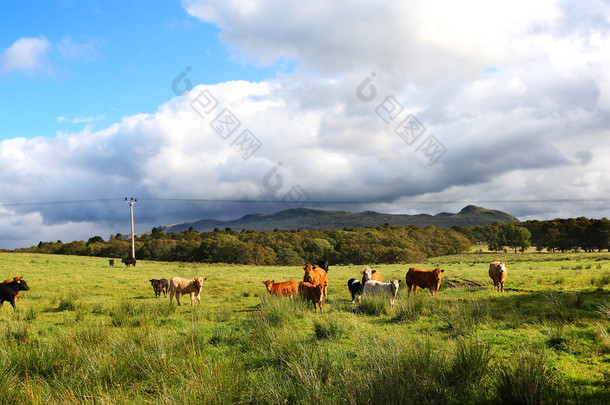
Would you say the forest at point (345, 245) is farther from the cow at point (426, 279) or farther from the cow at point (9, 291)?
the cow at point (9, 291)

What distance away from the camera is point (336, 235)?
319 feet

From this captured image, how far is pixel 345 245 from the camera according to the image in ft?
268

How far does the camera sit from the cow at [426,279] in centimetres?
1706

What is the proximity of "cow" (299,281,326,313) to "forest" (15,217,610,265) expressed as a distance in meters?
55.9

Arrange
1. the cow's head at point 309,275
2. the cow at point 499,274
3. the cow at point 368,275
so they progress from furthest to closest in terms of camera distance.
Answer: the cow at point 368,275
the cow at point 499,274
the cow's head at point 309,275

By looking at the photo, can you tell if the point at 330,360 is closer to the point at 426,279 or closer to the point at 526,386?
the point at 526,386

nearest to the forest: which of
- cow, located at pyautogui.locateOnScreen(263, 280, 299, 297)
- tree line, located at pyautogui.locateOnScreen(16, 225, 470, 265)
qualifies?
tree line, located at pyautogui.locateOnScreen(16, 225, 470, 265)

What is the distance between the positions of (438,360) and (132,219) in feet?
247

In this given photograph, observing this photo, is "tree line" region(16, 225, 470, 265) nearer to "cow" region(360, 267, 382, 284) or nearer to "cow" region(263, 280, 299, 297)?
"cow" region(360, 267, 382, 284)

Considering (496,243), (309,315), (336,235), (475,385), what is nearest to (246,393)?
(475,385)

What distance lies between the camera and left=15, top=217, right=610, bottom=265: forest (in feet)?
249

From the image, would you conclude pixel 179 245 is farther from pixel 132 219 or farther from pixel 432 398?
pixel 432 398

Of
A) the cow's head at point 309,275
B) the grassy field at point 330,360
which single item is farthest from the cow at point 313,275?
the grassy field at point 330,360

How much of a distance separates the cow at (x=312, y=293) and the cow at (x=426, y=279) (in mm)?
5521
